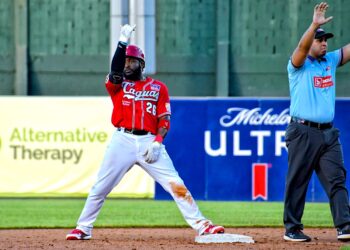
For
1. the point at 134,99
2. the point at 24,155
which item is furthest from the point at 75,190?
the point at 134,99

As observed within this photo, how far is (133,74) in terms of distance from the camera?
940cm

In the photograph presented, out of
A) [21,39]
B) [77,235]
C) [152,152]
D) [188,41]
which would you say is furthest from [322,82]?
[21,39]

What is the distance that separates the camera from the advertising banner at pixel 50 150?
16109mm

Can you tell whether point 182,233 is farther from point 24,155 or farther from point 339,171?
point 24,155

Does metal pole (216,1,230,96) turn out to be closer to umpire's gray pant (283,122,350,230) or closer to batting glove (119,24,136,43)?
umpire's gray pant (283,122,350,230)

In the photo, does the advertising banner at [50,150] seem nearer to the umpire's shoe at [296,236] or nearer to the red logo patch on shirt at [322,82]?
the umpire's shoe at [296,236]

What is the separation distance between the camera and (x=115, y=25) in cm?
2305

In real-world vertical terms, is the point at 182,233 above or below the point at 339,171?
below

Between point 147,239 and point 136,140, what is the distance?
1112 mm

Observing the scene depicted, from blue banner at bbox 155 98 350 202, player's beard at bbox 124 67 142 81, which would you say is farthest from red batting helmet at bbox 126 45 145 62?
blue banner at bbox 155 98 350 202

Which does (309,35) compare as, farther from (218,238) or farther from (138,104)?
(218,238)

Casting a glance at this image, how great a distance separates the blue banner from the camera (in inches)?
619

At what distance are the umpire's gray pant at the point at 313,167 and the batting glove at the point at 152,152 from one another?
4.15ft

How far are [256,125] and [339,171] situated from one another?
657 cm
